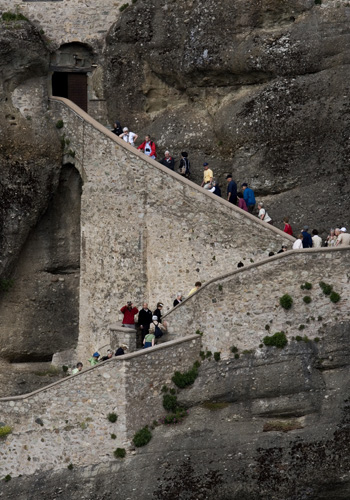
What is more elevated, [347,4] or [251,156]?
[347,4]

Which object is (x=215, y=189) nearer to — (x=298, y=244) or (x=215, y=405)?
(x=298, y=244)

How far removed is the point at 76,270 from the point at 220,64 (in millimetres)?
9016

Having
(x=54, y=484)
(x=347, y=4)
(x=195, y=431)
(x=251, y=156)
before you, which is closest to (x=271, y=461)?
(x=195, y=431)

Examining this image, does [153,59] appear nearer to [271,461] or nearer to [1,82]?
[1,82]

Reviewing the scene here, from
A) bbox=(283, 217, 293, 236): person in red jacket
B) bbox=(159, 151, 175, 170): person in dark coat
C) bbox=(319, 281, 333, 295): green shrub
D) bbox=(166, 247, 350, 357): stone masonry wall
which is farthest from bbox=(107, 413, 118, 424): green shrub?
bbox=(159, 151, 175, 170): person in dark coat

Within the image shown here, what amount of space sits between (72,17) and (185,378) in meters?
16.7

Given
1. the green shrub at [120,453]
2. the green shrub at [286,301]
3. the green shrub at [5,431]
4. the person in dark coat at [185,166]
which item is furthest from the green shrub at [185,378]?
the person in dark coat at [185,166]

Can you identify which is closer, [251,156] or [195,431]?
[195,431]

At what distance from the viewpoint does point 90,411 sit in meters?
60.2

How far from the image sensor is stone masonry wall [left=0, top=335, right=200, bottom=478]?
196 ft

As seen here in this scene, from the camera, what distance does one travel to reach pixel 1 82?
68500mm

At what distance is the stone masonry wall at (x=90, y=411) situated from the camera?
59875mm

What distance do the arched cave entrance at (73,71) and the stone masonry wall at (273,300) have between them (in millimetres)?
13344

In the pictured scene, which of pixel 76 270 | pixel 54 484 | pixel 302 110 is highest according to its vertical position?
pixel 302 110
